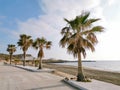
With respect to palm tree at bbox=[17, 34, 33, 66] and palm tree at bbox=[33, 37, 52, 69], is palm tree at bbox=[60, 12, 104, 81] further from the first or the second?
palm tree at bbox=[17, 34, 33, 66]

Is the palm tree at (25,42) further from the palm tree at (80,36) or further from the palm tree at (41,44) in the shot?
the palm tree at (80,36)

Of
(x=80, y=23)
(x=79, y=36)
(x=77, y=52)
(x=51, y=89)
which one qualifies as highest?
(x=80, y=23)

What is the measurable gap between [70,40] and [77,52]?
1.24 meters

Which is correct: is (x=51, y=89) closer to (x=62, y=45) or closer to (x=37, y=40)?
(x=62, y=45)

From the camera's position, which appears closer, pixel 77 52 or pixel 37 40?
pixel 77 52

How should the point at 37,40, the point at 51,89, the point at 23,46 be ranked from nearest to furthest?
1. the point at 51,89
2. the point at 37,40
3. the point at 23,46

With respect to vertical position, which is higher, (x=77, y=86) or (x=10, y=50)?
(x=10, y=50)

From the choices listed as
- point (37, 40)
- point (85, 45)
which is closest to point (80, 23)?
point (85, 45)

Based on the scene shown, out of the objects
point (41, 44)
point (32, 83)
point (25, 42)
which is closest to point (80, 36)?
point (32, 83)

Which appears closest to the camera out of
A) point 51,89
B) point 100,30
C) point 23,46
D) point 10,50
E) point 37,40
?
point 51,89

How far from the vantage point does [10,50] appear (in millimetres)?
73125

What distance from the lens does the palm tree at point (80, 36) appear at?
46.6 feet

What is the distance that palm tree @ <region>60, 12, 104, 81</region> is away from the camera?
14.2m

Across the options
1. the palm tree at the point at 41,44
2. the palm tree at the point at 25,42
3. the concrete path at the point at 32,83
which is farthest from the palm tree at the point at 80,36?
the palm tree at the point at 25,42
